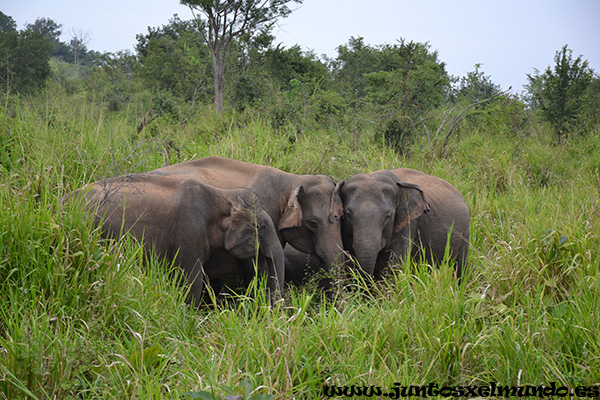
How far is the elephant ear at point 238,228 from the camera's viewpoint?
544 centimetres

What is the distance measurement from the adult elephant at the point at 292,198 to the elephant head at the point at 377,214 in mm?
179

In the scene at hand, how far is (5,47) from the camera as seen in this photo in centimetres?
2297

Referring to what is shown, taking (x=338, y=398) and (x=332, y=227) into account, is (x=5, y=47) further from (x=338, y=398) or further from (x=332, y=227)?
(x=338, y=398)

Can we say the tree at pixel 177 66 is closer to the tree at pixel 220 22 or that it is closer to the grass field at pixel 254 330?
the tree at pixel 220 22

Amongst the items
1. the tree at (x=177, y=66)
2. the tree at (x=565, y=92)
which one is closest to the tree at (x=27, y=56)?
the tree at (x=177, y=66)

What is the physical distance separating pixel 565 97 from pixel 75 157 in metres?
12.3

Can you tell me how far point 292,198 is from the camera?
6281 millimetres

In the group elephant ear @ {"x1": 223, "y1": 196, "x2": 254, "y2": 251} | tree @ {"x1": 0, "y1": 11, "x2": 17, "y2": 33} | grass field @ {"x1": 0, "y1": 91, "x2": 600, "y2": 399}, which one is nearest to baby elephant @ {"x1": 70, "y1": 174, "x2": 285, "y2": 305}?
elephant ear @ {"x1": 223, "y1": 196, "x2": 254, "y2": 251}

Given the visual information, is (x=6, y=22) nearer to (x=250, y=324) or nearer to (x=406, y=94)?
(x=406, y=94)

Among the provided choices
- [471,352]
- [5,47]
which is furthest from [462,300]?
[5,47]

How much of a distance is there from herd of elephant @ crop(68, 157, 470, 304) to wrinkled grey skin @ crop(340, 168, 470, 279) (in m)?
0.01

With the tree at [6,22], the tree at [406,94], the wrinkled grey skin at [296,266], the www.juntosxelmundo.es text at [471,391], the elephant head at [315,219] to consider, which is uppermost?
the tree at [6,22]

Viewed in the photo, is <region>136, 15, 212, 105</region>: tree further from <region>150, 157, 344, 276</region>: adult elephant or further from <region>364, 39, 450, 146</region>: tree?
<region>150, 157, 344, 276</region>: adult elephant

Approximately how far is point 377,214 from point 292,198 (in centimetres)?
89
